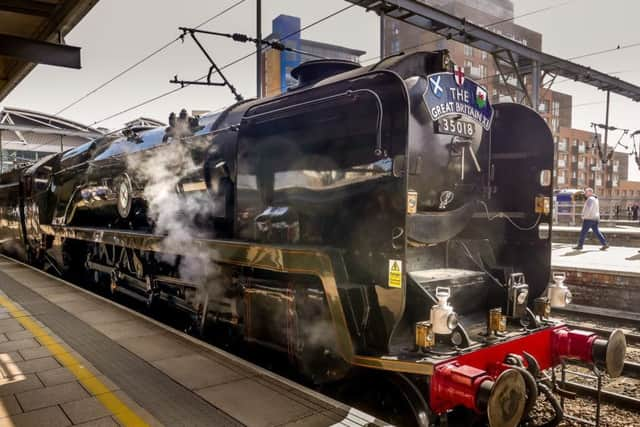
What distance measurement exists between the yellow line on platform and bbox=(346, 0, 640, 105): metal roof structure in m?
9.38

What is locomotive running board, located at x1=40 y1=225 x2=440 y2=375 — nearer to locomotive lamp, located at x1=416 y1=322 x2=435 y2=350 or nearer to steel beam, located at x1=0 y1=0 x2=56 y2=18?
locomotive lamp, located at x1=416 y1=322 x2=435 y2=350

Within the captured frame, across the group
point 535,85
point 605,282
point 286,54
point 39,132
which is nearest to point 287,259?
point 605,282

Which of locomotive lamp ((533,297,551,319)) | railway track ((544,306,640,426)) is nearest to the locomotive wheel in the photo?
locomotive lamp ((533,297,551,319))

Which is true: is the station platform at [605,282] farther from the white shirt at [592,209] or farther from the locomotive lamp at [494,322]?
the locomotive lamp at [494,322]

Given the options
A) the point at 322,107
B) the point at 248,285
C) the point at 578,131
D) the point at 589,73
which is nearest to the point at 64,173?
the point at 248,285

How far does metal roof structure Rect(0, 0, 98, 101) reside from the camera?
4.91 m

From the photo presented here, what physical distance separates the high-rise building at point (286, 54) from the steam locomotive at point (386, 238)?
37.7 m

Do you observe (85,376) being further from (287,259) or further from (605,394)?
(605,394)

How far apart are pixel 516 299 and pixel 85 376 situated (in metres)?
3.96

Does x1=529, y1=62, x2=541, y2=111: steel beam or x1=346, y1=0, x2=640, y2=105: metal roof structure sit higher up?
x1=346, y1=0, x2=640, y2=105: metal roof structure

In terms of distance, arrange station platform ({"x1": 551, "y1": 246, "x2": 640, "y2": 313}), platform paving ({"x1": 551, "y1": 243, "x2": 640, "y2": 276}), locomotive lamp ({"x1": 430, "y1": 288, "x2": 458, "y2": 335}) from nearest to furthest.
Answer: locomotive lamp ({"x1": 430, "y1": 288, "x2": 458, "y2": 335}), station platform ({"x1": 551, "y1": 246, "x2": 640, "y2": 313}), platform paving ({"x1": 551, "y1": 243, "x2": 640, "y2": 276})

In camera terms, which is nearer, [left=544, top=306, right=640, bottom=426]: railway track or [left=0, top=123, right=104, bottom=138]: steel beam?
[left=544, top=306, right=640, bottom=426]: railway track

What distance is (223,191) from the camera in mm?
5348

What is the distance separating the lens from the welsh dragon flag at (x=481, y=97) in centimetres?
450
